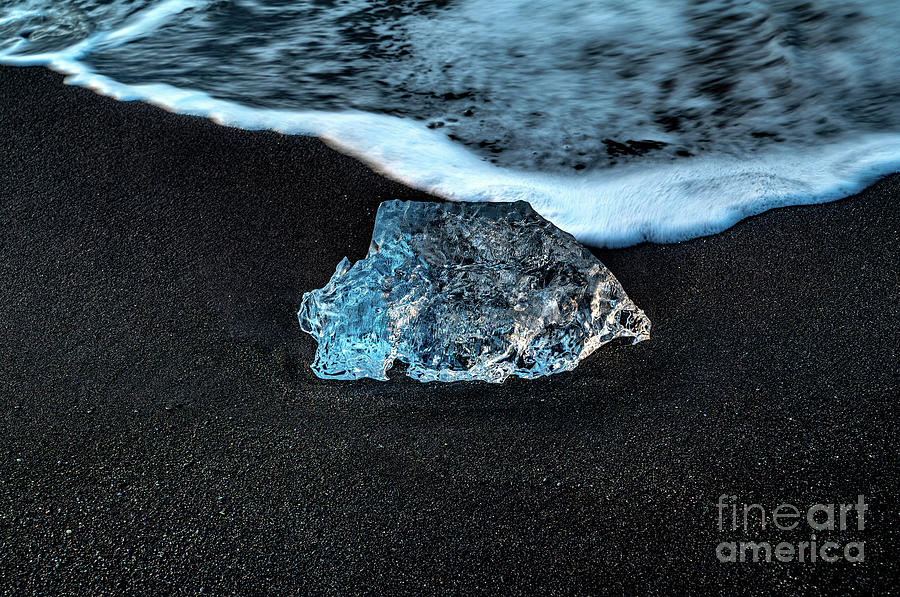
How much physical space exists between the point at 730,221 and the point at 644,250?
1.04 feet

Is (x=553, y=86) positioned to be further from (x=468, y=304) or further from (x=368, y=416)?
(x=368, y=416)

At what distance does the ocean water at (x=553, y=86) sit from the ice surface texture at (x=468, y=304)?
0.36m

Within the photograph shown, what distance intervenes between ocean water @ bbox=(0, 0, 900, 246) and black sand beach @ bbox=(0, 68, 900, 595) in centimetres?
28

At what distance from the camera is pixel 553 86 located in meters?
3.00

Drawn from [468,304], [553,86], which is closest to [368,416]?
[468,304]

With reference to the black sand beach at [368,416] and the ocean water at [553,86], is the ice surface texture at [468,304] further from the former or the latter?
the ocean water at [553,86]

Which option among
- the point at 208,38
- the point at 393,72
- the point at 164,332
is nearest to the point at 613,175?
the point at 393,72

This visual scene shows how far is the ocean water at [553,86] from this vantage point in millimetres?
2340

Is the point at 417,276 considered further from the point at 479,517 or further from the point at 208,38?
the point at 208,38

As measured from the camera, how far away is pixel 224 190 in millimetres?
2230

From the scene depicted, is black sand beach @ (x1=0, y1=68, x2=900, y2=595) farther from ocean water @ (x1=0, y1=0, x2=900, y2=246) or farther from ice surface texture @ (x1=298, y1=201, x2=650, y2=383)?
ocean water @ (x1=0, y1=0, x2=900, y2=246)

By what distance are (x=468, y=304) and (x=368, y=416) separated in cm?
42

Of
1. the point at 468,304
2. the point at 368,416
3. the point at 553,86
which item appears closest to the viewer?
the point at 368,416

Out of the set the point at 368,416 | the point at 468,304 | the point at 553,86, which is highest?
the point at 553,86
